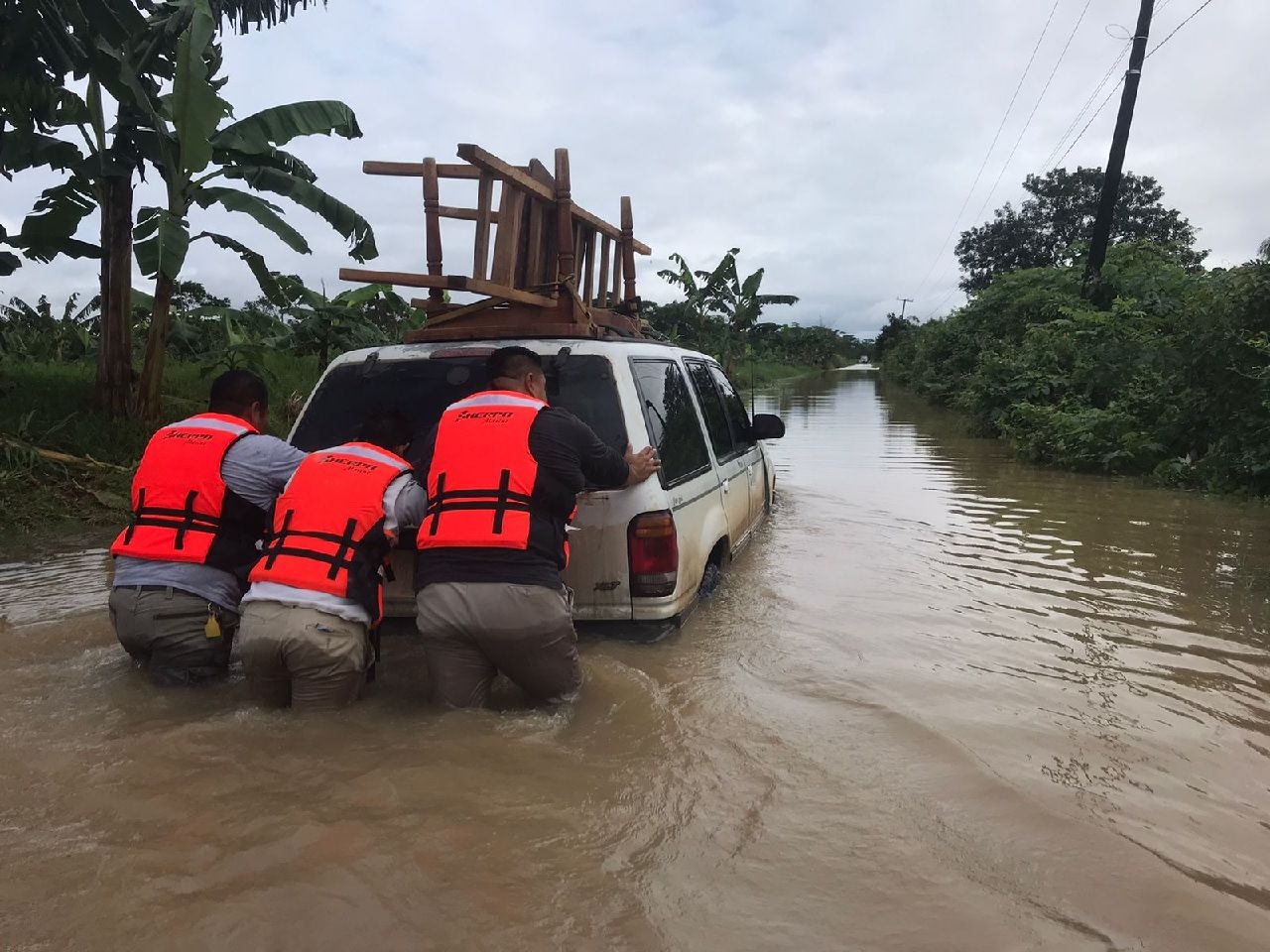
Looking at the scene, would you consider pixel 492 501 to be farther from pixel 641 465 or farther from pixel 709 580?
pixel 709 580

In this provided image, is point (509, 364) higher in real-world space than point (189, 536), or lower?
higher

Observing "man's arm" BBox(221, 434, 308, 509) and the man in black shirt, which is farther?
"man's arm" BBox(221, 434, 308, 509)

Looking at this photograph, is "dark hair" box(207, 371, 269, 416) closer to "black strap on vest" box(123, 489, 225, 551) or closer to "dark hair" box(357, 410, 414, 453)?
"black strap on vest" box(123, 489, 225, 551)

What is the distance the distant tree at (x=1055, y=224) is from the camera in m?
43.8

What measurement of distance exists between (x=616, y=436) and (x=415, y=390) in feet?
3.50

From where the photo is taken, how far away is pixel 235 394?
3.85 metres

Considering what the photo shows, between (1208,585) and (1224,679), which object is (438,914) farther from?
(1208,585)

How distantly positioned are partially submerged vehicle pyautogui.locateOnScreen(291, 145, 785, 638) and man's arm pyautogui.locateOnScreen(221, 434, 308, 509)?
0.58 metres

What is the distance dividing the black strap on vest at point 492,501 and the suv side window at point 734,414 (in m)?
2.92

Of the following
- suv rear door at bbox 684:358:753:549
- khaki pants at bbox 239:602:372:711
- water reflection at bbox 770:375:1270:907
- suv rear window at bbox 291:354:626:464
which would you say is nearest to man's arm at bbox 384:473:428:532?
khaki pants at bbox 239:602:372:711

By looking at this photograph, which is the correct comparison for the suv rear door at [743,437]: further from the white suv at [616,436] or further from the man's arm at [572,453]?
the man's arm at [572,453]

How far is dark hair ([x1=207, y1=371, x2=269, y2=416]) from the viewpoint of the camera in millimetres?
3852

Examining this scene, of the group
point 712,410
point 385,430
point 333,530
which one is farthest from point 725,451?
point 333,530

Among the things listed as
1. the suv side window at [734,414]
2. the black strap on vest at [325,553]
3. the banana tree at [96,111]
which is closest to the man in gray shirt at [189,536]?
the black strap on vest at [325,553]
